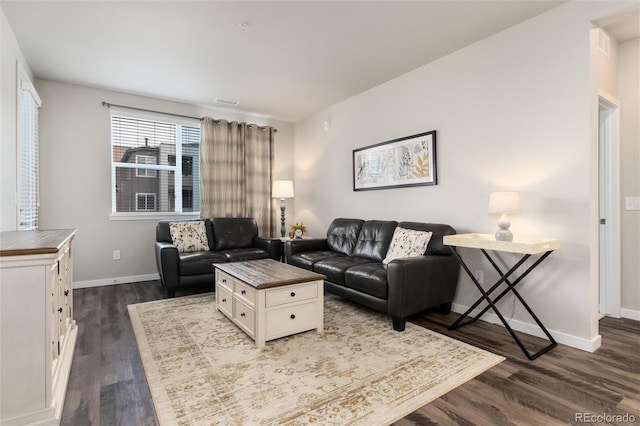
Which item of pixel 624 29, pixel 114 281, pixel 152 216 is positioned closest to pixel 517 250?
pixel 624 29

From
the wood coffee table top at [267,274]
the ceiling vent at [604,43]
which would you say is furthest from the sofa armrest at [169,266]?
the ceiling vent at [604,43]

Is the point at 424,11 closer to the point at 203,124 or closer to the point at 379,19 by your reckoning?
the point at 379,19

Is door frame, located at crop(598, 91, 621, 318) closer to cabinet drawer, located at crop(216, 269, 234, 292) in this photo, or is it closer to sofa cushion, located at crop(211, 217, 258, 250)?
cabinet drawer, located at crop(216, 269, 234, 292)

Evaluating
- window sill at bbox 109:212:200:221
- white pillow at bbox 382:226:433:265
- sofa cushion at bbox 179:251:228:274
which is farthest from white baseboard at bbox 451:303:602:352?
window sill at bbox 109:212:200:221

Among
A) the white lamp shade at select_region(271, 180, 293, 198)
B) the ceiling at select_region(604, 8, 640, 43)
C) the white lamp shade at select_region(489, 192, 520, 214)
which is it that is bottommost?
the white lamp shade at select_region(489, 192, 520, 214)

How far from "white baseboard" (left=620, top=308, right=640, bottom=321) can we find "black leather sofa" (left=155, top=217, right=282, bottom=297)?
3.66 metres

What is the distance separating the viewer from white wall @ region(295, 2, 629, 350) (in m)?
2.41

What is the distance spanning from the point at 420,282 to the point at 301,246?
68.5 inches

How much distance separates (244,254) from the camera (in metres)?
4.14

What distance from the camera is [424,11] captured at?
8.32 feet

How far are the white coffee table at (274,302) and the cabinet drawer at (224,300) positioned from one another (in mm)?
18

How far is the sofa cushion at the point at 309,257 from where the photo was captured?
3.70 metres

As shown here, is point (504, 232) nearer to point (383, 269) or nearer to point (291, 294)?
point (383, 269)

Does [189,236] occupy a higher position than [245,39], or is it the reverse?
[245,39]
